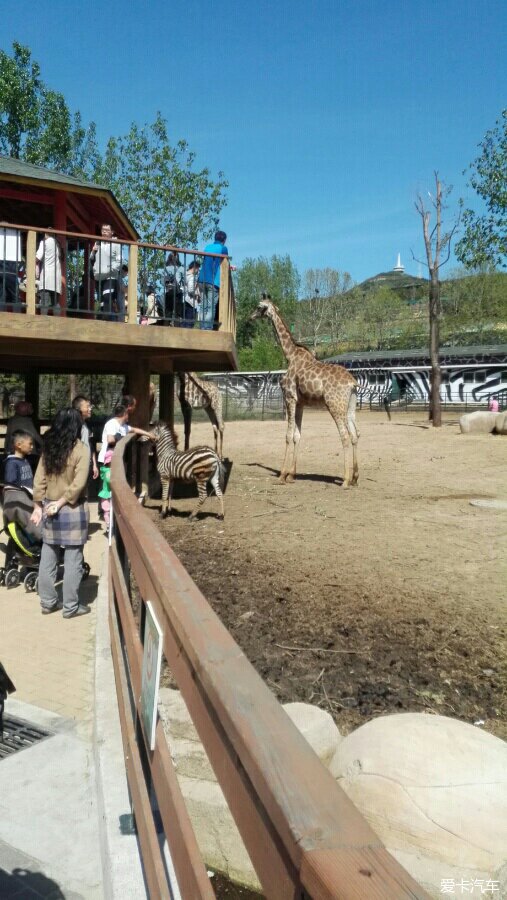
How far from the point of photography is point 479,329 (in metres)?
65.3

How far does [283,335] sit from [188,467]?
556 centimetres

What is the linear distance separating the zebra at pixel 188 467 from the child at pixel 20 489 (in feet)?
10.6

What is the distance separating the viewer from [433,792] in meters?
3.12

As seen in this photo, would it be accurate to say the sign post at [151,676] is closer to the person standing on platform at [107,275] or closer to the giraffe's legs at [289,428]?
the person standing on platform at [107,275]

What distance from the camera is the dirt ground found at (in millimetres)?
5098

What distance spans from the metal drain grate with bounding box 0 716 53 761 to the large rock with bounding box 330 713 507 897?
5.53ft

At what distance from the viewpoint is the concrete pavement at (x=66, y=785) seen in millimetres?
2906

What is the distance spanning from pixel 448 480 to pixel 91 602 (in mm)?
9145

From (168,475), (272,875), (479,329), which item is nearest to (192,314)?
(168,475)

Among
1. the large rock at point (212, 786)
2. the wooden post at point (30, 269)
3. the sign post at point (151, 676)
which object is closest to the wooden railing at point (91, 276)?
the wooden post at point (30, 269)

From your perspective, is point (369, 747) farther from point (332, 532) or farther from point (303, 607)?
point (332, 532)

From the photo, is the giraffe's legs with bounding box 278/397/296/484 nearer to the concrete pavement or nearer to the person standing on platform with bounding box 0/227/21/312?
the person standing on platform with bounding box 0/227/21/312

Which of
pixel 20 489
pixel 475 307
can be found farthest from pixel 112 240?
pixel 475 307

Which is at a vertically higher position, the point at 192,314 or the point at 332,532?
the point at 192,314
